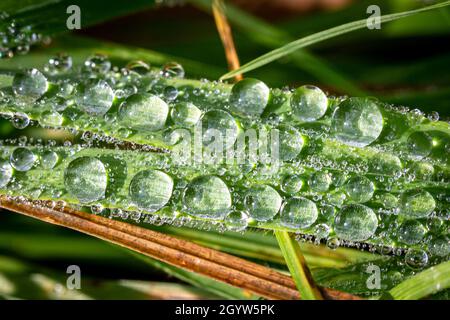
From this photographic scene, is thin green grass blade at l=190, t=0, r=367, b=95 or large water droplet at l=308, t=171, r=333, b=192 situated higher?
thin green grass blade at l=190, t=0, r=367, b=95

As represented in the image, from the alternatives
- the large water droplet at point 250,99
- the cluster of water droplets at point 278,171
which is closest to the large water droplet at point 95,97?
the cluster of water droplets at point 278,171

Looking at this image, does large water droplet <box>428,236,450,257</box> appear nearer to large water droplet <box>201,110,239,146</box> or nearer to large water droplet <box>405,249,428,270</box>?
large water droplet <box>405,249,428,270</box>

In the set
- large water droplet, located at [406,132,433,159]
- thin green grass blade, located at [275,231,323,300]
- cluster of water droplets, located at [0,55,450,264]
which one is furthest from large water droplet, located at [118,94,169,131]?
large water droplet, located at [406,132,433,159]

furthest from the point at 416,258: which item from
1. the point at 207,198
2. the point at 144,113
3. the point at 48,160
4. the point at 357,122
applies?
the point at 48,160

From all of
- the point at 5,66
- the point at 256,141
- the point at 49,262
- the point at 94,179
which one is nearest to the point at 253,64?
the point at 256,141

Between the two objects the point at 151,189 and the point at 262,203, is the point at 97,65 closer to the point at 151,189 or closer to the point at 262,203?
the point at 151,189

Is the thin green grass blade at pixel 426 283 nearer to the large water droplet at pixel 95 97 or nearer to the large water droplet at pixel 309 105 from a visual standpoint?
the large water droplet at pixel 309 105
